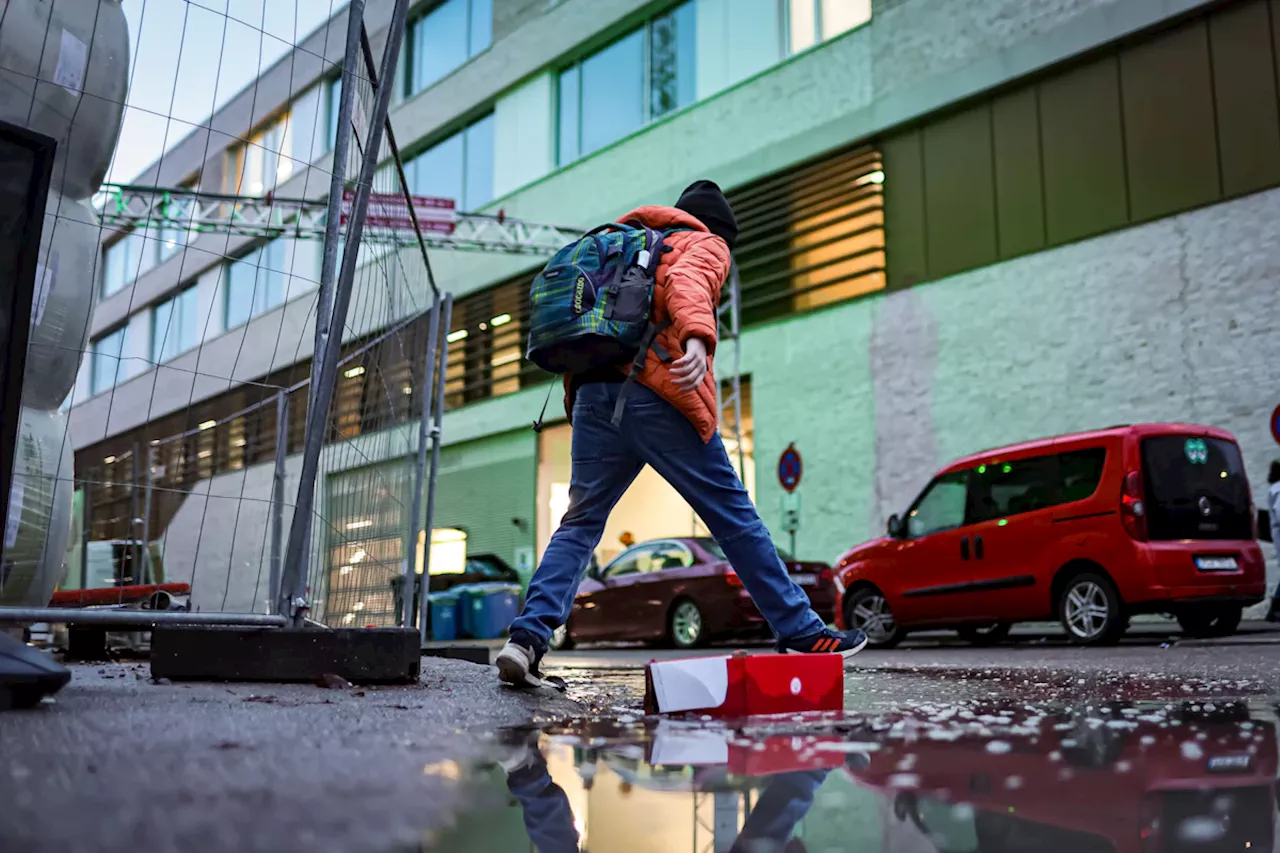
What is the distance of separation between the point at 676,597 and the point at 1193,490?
5.79 meters

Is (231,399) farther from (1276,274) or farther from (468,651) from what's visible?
(1276,274)

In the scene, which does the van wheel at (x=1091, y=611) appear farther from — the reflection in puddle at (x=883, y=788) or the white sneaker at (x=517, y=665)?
the reflection in puddle at (x=883, y=788)

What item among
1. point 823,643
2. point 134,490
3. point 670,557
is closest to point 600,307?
point 823,643

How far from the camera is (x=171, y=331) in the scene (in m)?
6.03

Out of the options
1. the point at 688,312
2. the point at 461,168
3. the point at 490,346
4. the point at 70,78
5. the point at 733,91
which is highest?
the point at 461,168

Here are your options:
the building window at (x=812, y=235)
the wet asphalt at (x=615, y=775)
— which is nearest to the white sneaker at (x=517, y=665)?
the wet asphalt at (x=615, y=775)

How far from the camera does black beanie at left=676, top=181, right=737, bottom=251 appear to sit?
4.99 meters

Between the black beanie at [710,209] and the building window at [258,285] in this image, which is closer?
the black beanie at [710,209]

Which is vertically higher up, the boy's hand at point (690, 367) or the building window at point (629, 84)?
the building window at point (629, 84)

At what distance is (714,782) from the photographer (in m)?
2.26

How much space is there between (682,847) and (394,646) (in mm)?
2858

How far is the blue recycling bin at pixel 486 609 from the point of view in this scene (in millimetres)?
19484

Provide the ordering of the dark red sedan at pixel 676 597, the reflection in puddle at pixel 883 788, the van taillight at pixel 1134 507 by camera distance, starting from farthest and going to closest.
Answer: the dark red sedan at pixel 676 597
the van taillight at pixel 1134 507
the reflection in puddle at pixel 883 788

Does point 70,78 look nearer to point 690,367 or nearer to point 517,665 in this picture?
point 690,367
